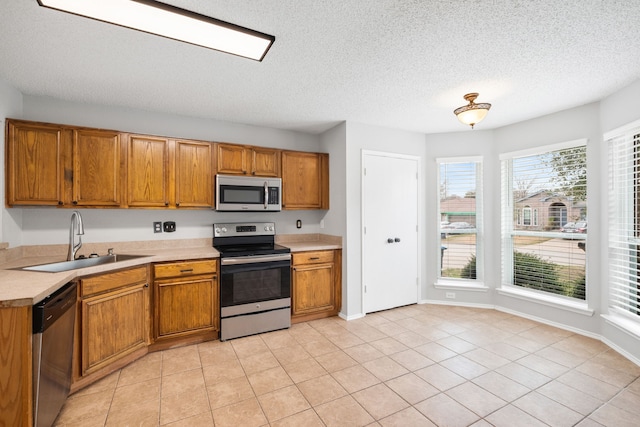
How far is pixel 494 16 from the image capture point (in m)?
1.73

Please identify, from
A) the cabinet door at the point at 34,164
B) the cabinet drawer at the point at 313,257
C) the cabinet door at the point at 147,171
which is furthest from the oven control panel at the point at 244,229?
the cabinet door at the point at 34,164

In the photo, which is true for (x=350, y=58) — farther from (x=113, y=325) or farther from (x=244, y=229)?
(x=113, y=325)

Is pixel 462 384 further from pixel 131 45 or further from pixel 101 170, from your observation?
pixel 101 170

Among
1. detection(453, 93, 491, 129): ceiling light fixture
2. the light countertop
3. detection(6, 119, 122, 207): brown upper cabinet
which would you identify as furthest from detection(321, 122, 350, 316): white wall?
detection(6, 119, 122, 207): brown upper cabinet

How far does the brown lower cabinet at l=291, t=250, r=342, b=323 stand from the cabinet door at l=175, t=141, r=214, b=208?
1269 mm

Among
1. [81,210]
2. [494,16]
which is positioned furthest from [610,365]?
[81,210]

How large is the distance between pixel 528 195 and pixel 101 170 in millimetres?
4928

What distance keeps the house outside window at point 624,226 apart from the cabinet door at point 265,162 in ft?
11.6

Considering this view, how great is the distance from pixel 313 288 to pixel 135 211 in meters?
2.24

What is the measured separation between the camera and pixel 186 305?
2965mm

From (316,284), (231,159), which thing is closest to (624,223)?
(316,284)

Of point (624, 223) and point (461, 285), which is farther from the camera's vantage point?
point (461, 285)

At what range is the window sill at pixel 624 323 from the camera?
2627mm

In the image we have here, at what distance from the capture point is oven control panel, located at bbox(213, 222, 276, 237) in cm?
363
